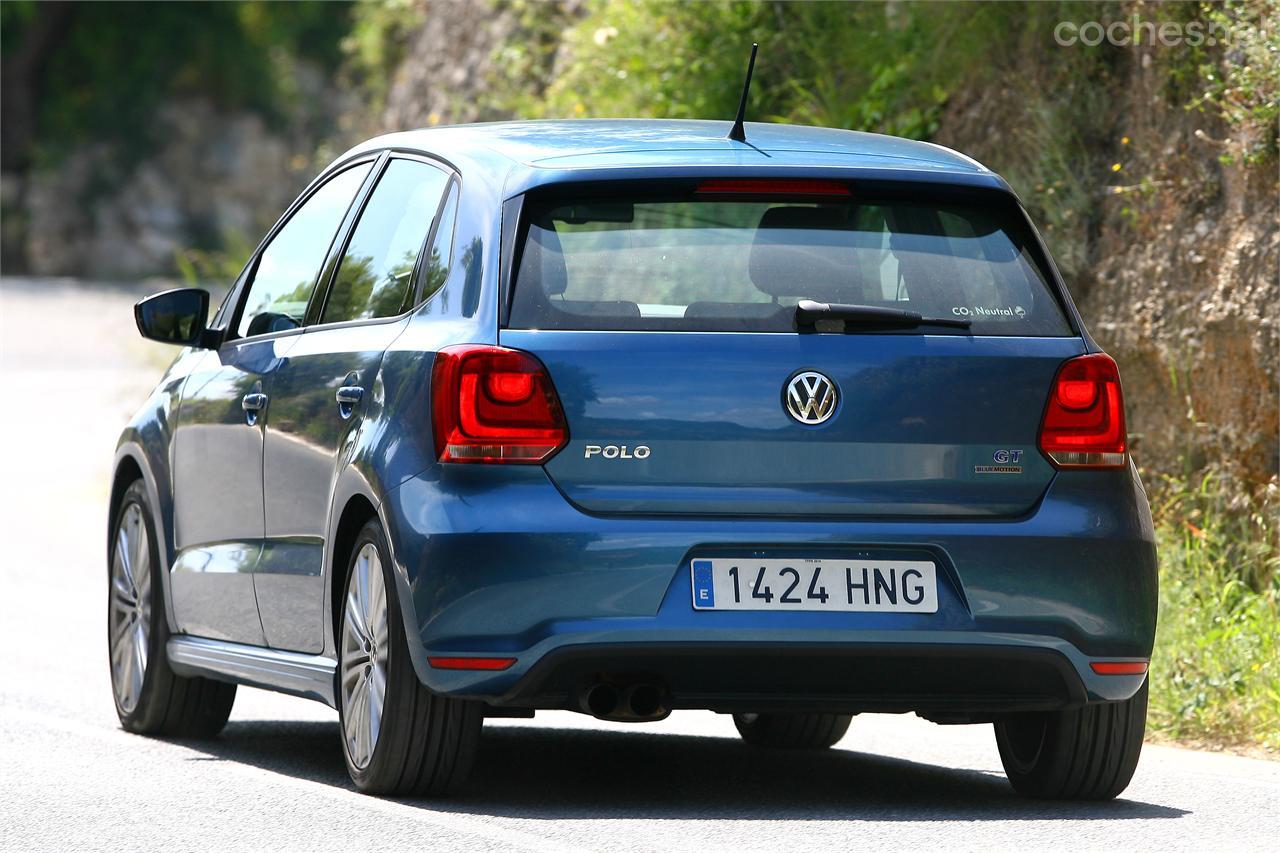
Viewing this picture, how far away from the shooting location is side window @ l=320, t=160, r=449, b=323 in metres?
7.05

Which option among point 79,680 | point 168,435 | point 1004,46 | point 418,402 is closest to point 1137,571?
point 418,402

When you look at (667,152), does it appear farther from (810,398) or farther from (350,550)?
(350,550)

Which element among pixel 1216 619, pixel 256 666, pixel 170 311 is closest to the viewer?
pixel 256 666

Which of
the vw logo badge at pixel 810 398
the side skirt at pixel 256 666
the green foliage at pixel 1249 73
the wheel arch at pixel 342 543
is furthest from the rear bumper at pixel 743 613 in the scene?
the green foliage at pixel 1249 73

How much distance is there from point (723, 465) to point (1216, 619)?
12.6 feet

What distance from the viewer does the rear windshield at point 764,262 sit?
641 cm

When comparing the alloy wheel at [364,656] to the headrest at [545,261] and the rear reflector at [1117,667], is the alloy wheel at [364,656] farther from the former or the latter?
the rear reflector at [1117,667]

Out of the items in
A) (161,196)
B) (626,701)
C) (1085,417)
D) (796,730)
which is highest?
(1085,417)

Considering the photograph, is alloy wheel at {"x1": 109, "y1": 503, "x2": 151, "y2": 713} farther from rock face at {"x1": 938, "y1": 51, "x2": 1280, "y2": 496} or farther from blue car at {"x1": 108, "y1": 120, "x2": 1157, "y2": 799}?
rock face at {"x1": 938, "y1": 51, "x2": 1280, "y2": 496}

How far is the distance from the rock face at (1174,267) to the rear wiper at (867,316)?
4.18m

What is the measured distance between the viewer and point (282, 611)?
7.45 m

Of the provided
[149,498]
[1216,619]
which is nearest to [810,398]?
[149,498]

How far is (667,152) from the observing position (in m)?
6.75

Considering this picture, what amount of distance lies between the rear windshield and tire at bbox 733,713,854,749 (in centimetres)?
219
